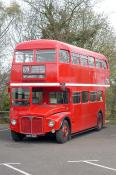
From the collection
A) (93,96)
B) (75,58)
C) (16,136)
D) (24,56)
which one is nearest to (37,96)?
(24,56)

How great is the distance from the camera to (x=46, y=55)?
2000 centimetres

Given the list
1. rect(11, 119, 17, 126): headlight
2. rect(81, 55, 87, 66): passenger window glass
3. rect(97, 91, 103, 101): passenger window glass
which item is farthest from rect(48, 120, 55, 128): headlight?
rect(97, 91, 103, 101): passenger window glass

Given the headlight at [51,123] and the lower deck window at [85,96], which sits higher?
the lower deck window at [85,96]

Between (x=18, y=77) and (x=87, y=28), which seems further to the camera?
(x=87, y=28)

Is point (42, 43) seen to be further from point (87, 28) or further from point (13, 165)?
point (87, 28)

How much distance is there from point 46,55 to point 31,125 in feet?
9.45

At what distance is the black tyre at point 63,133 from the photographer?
19.4 metres

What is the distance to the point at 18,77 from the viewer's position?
20172 mm

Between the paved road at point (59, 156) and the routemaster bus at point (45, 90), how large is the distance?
0.66 meters

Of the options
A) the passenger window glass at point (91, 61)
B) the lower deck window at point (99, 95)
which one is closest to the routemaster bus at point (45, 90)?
the passenger window glass at point (91, 61)

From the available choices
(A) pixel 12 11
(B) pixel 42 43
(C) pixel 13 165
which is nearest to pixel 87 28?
(A) pixel 12 11

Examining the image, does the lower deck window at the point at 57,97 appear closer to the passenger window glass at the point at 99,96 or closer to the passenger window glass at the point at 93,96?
the passenger window glass at the point at 93,96

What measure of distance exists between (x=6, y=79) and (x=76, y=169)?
855 inches

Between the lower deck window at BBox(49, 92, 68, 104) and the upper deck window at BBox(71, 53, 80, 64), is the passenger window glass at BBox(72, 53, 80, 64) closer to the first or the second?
the upper deck window at BBox(71, 53, 80, 64)
